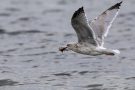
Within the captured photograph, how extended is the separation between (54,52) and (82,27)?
6391 mm

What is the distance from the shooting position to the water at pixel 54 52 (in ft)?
51.7

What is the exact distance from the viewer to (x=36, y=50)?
63.9 ft

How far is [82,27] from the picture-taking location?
12.9 meters

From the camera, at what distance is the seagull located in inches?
500

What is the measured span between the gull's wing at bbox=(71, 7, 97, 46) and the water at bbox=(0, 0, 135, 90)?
197 centimetres

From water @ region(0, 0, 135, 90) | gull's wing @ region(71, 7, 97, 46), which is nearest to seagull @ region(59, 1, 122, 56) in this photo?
gull's wing @ region(71, 7, 97, 46)

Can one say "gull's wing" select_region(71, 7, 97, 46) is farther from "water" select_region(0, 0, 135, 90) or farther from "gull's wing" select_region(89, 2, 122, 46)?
"water" select_region(0, 0, 135, 90)

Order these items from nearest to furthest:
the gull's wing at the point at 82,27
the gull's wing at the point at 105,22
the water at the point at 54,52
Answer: the gull's wing at the point at 82,27 → the gull's wing at the point at 105,22 → the water at the point at 54,52

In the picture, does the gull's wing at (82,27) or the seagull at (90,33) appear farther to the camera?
the seagull at (90,33)

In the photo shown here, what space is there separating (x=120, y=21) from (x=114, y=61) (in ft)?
19.0

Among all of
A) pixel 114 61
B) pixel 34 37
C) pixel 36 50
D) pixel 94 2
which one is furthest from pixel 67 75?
pixel 94 2

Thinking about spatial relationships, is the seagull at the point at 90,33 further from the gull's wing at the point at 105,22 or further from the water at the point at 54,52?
the water at the point at 54,52

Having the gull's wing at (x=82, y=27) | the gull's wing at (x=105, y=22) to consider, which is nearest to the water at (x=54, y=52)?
the gull's wing at (x=105, y=22)

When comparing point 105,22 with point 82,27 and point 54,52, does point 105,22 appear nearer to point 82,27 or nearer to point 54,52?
point 82,27
